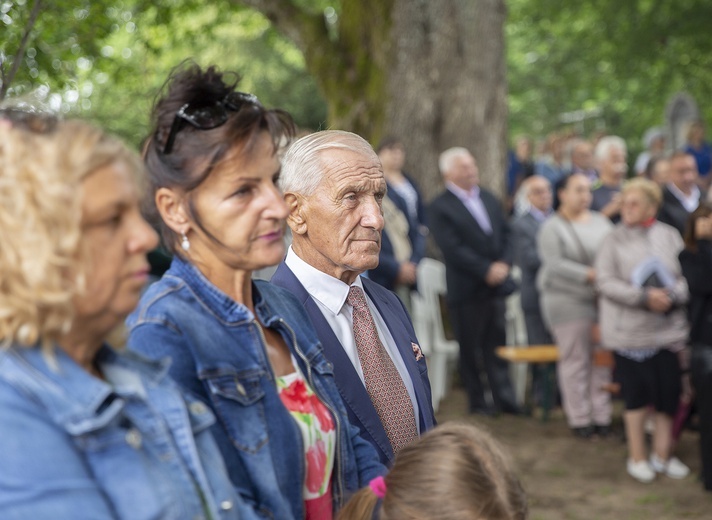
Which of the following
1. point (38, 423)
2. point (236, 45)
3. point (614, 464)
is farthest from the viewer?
point (236, 45)

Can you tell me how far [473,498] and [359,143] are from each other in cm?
148

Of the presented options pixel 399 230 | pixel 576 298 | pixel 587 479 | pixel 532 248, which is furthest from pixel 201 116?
pixel 532 248

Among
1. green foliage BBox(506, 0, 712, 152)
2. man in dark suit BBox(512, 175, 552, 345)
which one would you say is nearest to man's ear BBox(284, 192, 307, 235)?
man in dark suit BBox(512, 175, 552, 345)

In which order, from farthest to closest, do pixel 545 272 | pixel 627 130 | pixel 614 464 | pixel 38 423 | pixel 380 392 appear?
pixel 627 130 → pixel 545 272 → pixel 614 464 → pixel 380 392 → pixel 38 423

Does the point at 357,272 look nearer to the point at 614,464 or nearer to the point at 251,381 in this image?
the point at 251,381

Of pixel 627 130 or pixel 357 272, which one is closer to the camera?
pixel 357 272

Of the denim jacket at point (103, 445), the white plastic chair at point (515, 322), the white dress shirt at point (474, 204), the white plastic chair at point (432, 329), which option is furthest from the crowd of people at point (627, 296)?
the denim jacket at point (103, 445)

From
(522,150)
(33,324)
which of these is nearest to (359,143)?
(33,324)

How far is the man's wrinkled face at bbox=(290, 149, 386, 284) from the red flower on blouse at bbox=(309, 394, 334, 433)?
85 centimetres

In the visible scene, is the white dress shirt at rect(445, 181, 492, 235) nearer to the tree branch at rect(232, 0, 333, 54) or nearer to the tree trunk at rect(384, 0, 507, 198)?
the tree trunk at rect(384, 0, 507, 198)

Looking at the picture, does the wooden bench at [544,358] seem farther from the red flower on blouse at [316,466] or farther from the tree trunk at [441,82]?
the red flower on blouse at [316,466]

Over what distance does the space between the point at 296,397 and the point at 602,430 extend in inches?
265

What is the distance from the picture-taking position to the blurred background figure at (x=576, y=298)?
8242 millimetres

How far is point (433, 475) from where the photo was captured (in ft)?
6.39
